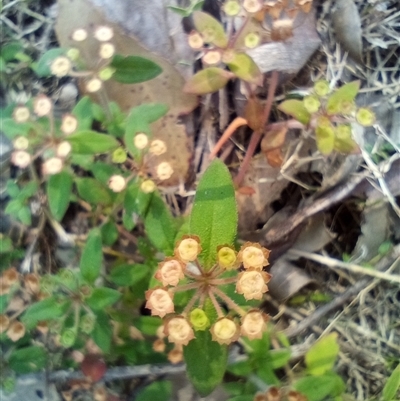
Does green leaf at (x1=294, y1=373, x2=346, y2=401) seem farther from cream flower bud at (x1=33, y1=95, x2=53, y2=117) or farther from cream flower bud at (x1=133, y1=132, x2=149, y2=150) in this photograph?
cream flower bud at (x1=33, y1=95, x2=53, y2=117)

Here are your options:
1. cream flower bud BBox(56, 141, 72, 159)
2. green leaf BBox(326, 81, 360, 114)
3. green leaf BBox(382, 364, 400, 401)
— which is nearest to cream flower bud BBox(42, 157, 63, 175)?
cream flower bud BBox(56, 141, 72, 159)

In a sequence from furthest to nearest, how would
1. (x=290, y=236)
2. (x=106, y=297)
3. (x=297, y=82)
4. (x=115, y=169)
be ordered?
(x=297, y=82), (x=290, y=236), (x=115, y=169), (x=106, y=297)

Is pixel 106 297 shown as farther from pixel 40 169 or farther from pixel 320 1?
pixel 320 1

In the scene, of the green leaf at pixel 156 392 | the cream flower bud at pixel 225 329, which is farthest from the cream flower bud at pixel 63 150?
the green leaf at pixel 156 392

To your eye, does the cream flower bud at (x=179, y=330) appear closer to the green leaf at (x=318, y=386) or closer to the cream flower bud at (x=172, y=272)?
the cream flower bud at (x=172, y=272)

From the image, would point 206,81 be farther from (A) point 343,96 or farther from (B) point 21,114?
(B) point 21,114

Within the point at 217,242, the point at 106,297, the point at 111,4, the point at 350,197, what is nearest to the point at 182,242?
the point at 217,242

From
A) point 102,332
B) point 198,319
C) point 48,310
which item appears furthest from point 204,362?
point 48,310
